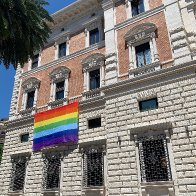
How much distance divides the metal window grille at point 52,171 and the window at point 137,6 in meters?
12.1

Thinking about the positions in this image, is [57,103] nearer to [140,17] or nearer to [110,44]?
[110,44]

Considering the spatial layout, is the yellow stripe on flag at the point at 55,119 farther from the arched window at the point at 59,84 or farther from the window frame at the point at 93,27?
the window frame at the point at 93,27

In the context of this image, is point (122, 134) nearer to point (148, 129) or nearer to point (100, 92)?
point (148, 129)

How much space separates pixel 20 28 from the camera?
639 inches

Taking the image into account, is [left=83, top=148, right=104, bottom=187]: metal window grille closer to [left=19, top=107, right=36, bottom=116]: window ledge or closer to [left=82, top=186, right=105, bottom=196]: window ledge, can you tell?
[left=82, top=186, right=105, bottom=196]: window ledge

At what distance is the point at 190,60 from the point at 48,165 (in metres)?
12.1

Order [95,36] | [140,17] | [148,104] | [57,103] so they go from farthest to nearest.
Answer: [95,36] → [57,103] → [140,17] → [148,104]

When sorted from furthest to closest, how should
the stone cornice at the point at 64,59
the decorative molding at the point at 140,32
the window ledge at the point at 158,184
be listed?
1. the stone cornice at the point at 64,59
2. the decorative molding at the point at 140,32
3. the window ledge at the point at 158,184

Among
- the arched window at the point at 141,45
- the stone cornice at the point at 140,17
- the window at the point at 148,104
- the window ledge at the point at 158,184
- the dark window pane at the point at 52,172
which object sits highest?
the stone cornice at the point at 140,17

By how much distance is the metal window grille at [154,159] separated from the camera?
45.4ft

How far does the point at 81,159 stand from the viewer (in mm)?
17234

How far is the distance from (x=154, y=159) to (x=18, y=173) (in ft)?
37.2

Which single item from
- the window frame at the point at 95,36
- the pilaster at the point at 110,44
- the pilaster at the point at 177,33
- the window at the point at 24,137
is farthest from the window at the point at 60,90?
the pilaster at the point at 177,33

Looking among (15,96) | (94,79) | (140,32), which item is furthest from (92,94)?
(15,96)
